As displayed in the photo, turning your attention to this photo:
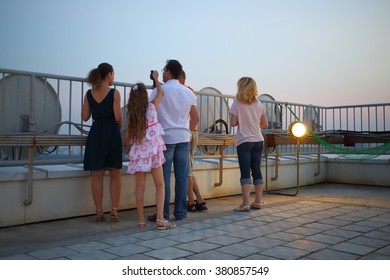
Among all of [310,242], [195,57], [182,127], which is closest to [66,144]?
[182,127]

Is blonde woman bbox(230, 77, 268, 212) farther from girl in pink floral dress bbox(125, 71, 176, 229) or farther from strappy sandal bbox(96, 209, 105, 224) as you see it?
strappy sandal bbox(96, 209, 105, 224)

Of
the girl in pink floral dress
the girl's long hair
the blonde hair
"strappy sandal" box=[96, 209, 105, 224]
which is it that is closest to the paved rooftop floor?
"strappy sandal" box=[96, 209, 105, 224]

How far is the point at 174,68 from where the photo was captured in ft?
15.4

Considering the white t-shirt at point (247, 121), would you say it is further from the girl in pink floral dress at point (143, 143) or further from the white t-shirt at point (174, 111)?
the girl in pink floral dress at point (143, 143)

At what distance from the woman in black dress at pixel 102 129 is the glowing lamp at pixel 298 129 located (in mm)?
3394

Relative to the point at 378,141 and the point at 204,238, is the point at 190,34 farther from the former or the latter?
the point at 204,238

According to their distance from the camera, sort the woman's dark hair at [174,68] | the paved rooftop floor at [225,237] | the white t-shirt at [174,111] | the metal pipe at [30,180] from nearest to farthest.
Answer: the paved rooftop floor at [225,237]
the metal pipe at [30,180]
the white t-shirt at [174,111]
the woman's dark hair at [174,68]

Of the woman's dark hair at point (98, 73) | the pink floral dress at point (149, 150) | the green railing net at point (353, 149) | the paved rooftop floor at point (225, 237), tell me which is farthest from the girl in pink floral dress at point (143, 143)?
the green railing net at point (353, 149)

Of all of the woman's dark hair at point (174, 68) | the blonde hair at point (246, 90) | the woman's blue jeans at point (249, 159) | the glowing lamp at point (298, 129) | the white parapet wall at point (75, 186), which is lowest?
the white parapet wall at point (75, 186)

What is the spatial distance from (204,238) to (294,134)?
366 centimetres

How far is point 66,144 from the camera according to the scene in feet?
15.2

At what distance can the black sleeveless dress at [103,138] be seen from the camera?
14.6 ft

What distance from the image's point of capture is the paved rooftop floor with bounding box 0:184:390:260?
10.2 feet

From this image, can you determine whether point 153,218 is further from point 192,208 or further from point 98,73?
point 98,73
